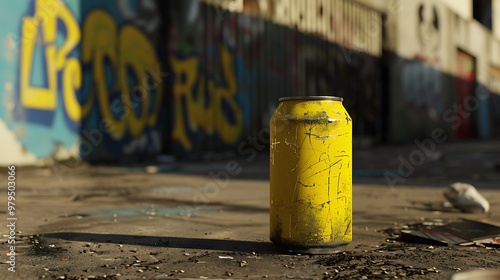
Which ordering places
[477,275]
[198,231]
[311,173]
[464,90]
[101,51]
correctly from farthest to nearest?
[464,90]
[101,51]
[198,231]
[311,173]
[477,275]

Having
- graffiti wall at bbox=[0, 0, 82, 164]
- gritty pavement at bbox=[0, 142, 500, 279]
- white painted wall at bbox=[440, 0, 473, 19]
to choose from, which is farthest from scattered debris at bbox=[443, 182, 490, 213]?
white painted wall at bbox=[440, 0, 473, 19]

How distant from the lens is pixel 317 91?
14.1 meters

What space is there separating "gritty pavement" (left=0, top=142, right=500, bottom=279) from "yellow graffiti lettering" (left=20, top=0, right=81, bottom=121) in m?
1.65

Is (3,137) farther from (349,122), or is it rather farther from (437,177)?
(349,122)

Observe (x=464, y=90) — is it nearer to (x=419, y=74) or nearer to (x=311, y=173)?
(x=419, y=74)

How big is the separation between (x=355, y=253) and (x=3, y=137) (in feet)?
19.9

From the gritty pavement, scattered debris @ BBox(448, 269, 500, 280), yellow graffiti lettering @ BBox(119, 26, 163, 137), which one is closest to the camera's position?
scattered debris @ BBox(448, 269, 500, 280)

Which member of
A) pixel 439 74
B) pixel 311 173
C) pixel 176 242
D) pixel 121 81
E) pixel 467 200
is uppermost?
pixel 439 74

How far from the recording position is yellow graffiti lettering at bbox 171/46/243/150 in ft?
33.4

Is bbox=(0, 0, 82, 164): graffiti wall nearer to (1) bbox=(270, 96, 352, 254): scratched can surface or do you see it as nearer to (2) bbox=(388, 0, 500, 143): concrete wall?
(1) bbox=(270, 96, 352, 254): scratched can surface

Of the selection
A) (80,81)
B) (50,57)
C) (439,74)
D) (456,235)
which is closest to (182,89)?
(80,81)

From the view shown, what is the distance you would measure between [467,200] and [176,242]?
2.31 metres

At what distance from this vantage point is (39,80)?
8055 millimetres

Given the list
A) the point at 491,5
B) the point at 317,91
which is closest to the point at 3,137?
the point at 317,91
